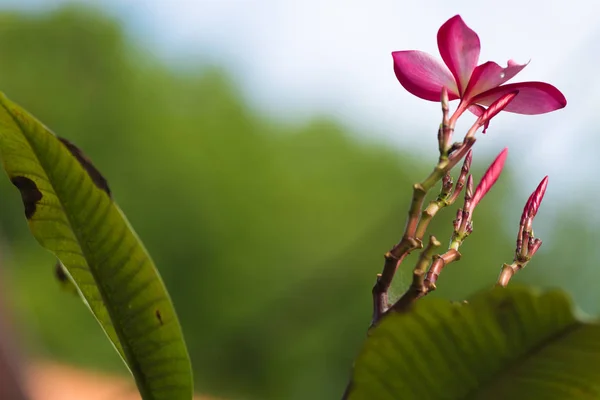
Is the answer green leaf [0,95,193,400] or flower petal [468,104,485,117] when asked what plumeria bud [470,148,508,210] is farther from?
green leaf [0,95,193,400]

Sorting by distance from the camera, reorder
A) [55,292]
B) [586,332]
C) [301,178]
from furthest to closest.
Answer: [301,178] → [55,292] → [586,332]

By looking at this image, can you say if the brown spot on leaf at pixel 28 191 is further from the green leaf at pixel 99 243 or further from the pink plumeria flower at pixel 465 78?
the pink plumeria flower at pixel 465 78

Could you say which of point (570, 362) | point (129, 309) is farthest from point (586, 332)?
point (129, 309)

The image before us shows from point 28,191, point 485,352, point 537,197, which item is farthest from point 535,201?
point 28,191

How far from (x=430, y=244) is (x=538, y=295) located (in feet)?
0.26

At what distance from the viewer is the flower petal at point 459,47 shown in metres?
0.33

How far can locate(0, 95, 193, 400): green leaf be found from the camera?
0.33 meters

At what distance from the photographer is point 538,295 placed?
8.5 inches

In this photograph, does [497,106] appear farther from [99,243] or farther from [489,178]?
[99,243]

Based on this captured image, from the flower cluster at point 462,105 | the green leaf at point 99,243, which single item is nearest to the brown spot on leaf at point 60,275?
the green leaf at point 99,243

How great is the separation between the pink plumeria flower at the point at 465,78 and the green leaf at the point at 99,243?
162mm

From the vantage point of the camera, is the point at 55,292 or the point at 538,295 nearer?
the point at 538,295

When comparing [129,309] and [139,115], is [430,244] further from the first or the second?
[139,115]

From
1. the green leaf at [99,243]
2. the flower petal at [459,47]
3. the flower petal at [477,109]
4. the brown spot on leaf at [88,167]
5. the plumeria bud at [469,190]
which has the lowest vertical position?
the green leaf at [99,243]
